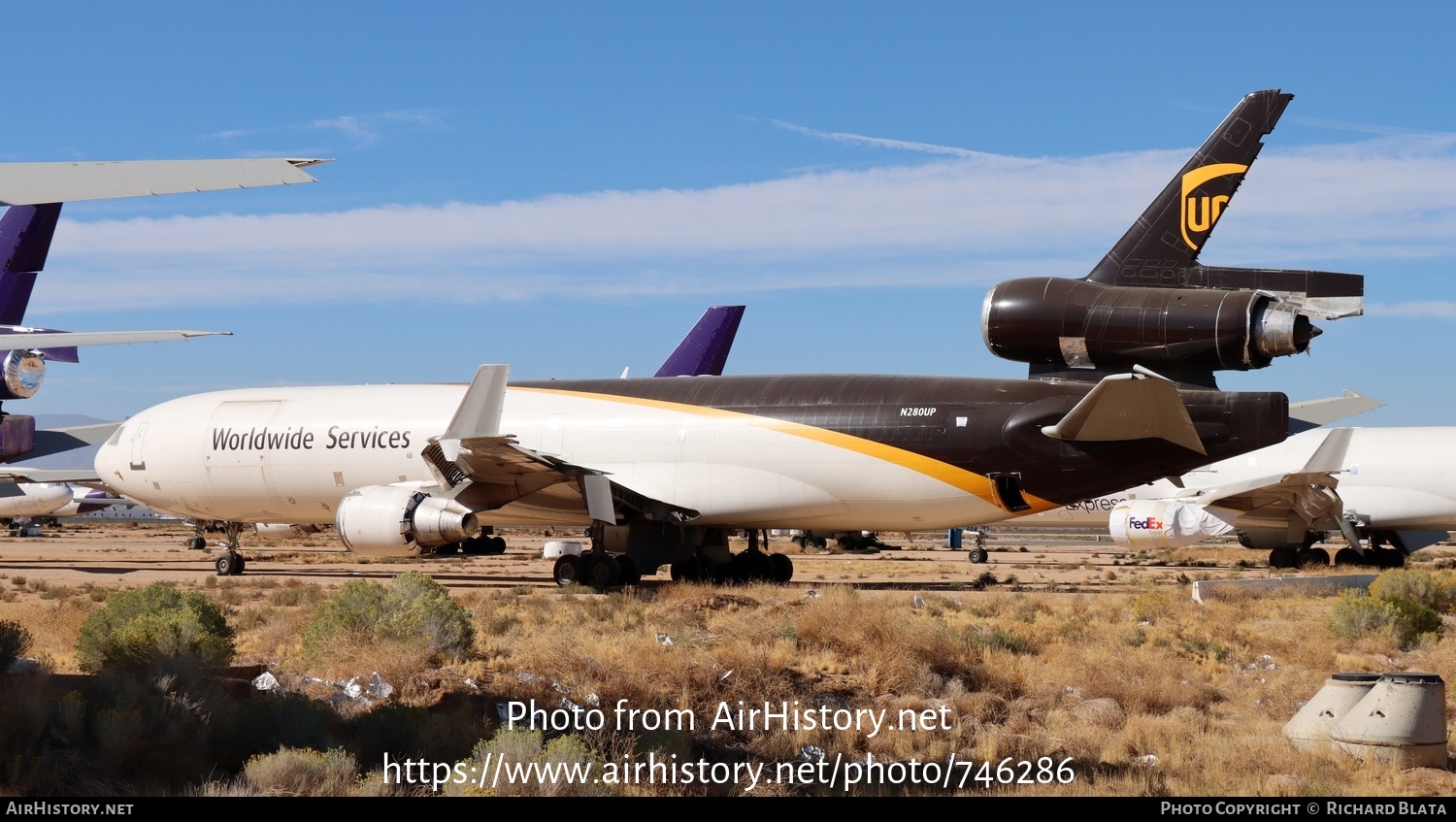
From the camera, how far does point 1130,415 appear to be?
18766 millimetres

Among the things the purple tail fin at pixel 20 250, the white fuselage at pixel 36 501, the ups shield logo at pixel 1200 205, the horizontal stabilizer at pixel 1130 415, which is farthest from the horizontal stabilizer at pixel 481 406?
the white fuselage at pixel 36 501

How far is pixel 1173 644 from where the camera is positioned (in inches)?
627

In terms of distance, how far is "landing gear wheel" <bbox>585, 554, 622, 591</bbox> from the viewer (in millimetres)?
22094

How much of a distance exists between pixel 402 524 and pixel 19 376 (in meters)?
6.92

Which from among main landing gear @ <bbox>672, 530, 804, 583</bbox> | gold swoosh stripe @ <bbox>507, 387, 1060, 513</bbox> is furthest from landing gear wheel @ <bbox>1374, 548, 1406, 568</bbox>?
main landing gear @ <bbox>672, 530, 804, 583</bbox>

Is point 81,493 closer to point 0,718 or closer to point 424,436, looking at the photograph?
point 424,436

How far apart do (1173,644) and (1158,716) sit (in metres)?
4.23

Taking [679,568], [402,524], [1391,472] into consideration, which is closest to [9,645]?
[402,524]

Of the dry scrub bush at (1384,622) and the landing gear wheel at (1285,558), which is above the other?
the dry scrub bush at (1384,622)

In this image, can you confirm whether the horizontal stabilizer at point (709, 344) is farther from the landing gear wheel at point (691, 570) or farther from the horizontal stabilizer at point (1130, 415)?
the horizontal stabilizer at point (1130, 415)

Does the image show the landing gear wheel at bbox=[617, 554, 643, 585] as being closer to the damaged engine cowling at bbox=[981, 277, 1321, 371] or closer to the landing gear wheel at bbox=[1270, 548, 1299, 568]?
the damaged engine cowling at bbox=[981, 277, 1321, 371]

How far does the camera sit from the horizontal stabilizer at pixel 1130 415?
696 inches

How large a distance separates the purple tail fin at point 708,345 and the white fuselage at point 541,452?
12.3 metres

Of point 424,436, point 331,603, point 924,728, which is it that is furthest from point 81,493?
point 924,728
